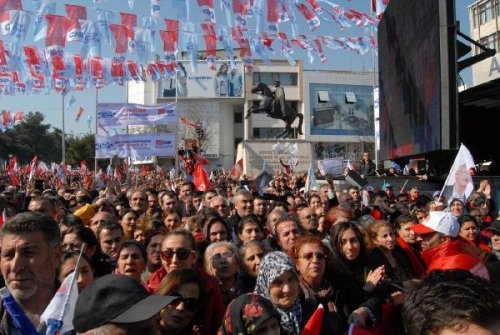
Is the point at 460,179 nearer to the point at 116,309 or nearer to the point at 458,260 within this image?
the point at 458,260

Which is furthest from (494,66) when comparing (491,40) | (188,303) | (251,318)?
(251,318)

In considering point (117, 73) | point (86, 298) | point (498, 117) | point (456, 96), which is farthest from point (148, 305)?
point (117, 73)

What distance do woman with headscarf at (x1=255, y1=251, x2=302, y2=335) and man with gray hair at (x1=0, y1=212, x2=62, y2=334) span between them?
1.26 meters

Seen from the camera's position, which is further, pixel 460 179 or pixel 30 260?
pixel 460 179

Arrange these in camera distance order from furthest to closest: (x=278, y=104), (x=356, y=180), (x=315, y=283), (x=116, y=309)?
(x=278, y=104) → (x=356, y=180) → (x=315, y=283) → (x=116, y=309)

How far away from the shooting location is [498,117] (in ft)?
59.4

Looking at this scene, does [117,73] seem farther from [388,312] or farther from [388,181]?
[388,312]

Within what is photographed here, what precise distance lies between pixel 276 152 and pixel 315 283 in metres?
26.1

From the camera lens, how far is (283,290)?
3486 millimetres

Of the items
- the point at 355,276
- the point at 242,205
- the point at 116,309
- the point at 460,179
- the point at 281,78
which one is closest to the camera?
the point at 116,309

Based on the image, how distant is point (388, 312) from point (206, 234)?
2512 millimetres

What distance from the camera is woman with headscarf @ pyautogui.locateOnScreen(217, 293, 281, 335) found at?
2.92 m

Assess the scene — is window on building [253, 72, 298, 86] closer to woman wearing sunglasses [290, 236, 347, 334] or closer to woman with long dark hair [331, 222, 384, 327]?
woman with long dark hair [331, 222, 384, 327]

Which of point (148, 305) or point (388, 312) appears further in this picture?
point (388, 312)
